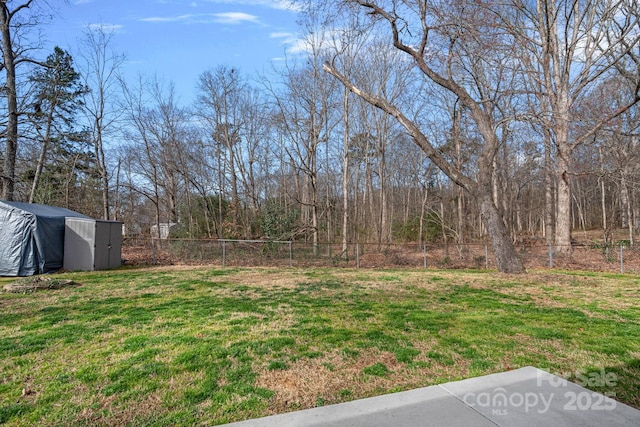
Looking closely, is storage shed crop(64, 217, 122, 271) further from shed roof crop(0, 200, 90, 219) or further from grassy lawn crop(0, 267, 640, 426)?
grassy lawn crop(0, 267, 640, 426)

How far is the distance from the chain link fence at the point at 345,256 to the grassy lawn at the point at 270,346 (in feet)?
20.6

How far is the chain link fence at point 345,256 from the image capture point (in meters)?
13.6

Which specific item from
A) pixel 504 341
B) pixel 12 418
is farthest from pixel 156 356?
pixel 504 341

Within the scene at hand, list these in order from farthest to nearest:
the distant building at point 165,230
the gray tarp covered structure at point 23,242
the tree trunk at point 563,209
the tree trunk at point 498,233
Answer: the distant building at point 165,230, the tree trunk at point 563,209, the gray tarp covered structure at point 23,242, the tree trunk at point 498,233

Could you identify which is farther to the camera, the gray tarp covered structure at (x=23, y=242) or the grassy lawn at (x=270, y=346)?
the gray tarp covered structure at (x=23, y=242)

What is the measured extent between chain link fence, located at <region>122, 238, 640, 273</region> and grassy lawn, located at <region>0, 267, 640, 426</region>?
247 inches

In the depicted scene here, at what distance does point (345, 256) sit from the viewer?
1536 centimetres

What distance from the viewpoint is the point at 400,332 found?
4.51 m

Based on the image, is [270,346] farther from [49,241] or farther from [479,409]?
[49,241]

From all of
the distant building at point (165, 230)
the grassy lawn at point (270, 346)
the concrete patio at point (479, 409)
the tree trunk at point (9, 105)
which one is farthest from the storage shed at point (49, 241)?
the concrete patio at point (479, 409)

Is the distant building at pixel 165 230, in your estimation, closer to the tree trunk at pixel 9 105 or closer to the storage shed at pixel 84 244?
the tree trunk at pixel 9 105

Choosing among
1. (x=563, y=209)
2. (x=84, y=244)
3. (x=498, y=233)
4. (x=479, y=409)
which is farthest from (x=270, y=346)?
(x=563, y=209)

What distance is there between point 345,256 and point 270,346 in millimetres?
11506

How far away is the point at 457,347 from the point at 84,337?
4.73 metres
